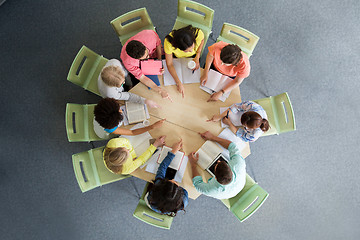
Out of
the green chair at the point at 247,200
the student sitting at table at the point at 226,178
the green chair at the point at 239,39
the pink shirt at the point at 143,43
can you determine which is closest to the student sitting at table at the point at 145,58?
the pink shirt at the point at 143,43

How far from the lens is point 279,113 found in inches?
91.2

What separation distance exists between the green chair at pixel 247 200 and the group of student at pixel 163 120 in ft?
0.88

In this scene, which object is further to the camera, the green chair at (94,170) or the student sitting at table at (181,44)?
the green chair at (94,170)

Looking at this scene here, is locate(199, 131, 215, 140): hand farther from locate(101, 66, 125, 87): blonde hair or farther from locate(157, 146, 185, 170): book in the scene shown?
locate(101, 66, 125, 87): blonde hair

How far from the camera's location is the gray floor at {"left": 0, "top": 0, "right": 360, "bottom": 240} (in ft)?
9.24

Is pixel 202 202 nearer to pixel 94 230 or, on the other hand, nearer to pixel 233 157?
pixel 233 157

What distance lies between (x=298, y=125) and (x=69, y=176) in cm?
302

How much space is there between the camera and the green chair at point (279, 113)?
7.22 ft

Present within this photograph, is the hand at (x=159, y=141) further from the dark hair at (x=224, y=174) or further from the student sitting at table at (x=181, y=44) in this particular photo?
the dark hair at (x=224, y=174)

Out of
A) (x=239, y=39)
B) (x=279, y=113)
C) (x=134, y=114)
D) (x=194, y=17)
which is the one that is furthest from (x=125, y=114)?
(x=279, y=113)

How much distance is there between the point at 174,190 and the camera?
69.5 inches

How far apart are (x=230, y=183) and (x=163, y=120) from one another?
824 millimetres

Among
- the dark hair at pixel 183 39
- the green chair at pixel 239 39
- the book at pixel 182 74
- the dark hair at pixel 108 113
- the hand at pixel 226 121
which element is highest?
the dark hair at pixel 183 39

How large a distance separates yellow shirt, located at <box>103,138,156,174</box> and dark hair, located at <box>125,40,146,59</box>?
0.74 m
